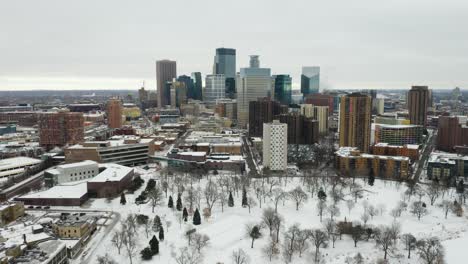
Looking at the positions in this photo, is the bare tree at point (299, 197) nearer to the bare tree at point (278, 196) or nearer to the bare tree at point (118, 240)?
the bare tree at point (278, 196)

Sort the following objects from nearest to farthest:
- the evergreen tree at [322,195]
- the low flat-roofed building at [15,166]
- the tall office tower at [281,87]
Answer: the evergreen tree at [322,195]
the low flat-roofed building at [15,166]
the tall office tower at [281,87]

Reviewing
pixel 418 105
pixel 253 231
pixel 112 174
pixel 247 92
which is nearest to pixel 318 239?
pixel 253 231

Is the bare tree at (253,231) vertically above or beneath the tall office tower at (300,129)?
beneath

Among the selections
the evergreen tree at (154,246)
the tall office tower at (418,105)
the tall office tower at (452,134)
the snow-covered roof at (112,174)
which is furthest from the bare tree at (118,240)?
the tall office tower at (418,105)

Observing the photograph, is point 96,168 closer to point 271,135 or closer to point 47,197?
point 47,197

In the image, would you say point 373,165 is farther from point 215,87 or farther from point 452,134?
point 215,87

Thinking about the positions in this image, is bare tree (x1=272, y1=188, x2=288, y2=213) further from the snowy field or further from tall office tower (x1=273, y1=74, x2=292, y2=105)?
tall office tower (x1=273, y1=74, x2=292, y2=105)

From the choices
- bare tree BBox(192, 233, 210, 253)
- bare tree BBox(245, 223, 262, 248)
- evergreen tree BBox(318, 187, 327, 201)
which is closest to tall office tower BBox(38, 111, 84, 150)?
evergreen tree BBox(318, 187, 327, 201)
